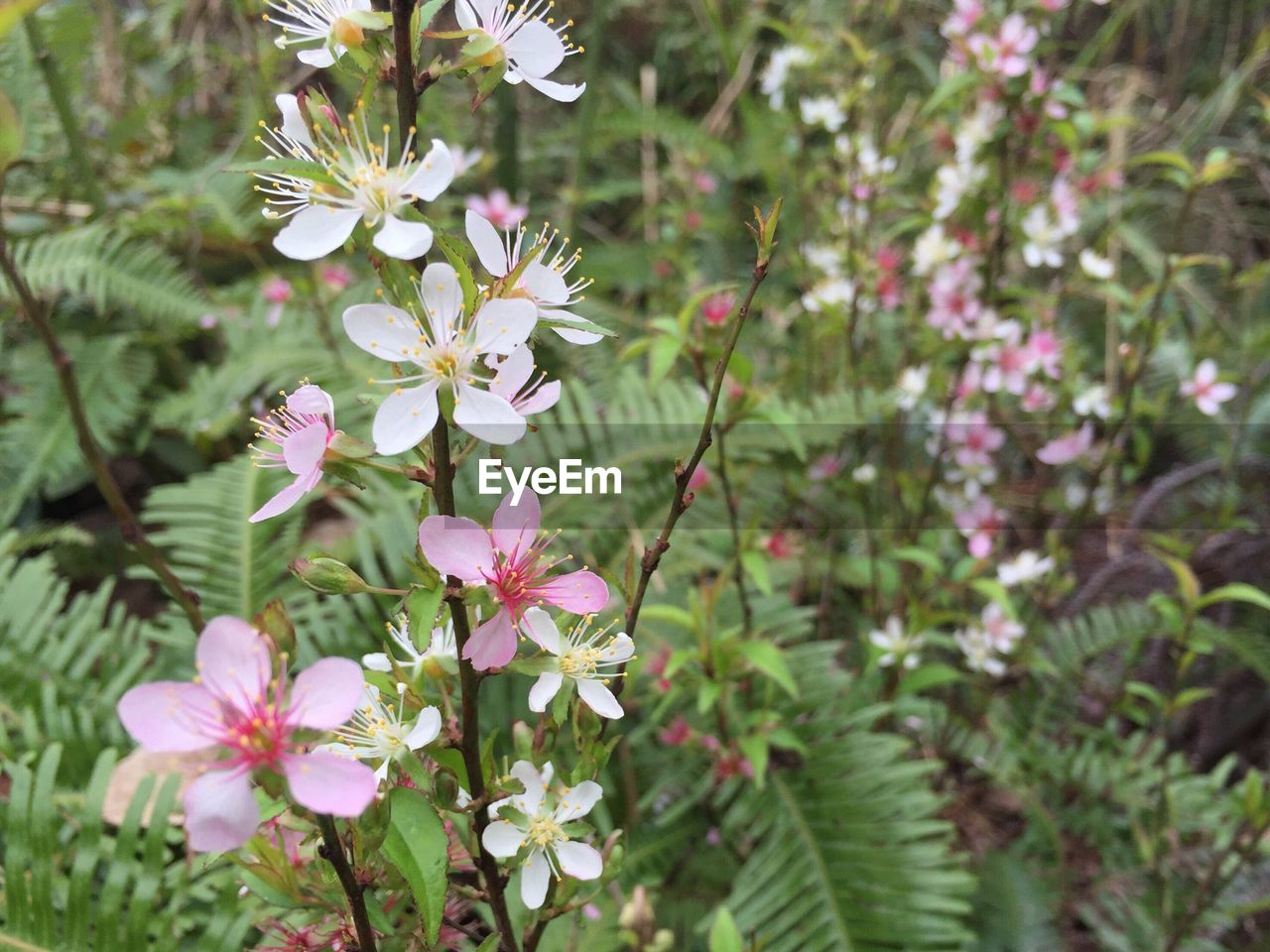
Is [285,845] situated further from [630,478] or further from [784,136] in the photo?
[784,136]

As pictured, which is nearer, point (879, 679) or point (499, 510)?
point (499, 510)

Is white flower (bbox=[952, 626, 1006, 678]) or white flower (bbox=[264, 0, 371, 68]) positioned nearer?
white flower (bbox=[264, 0, 371, 68])

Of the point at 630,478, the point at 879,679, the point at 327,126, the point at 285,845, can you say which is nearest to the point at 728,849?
the point at 879,679

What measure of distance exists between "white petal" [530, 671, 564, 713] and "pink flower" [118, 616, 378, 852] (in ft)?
0.41

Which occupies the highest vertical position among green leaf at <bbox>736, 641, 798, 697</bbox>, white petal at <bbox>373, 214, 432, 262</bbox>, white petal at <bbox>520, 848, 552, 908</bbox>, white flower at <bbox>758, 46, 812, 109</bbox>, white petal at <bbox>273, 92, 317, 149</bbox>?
white flower at <bbox>758, 46, 812, 109</bbox>

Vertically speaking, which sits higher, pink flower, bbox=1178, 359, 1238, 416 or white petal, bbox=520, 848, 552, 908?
pink flower, bbox=1178, 359, 1238, 416

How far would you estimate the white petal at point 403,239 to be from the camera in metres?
0.41

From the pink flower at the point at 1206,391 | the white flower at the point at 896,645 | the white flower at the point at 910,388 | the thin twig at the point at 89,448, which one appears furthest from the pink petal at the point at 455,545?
the pink flower at the point at 1206,391

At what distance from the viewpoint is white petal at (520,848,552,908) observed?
0.51 metres

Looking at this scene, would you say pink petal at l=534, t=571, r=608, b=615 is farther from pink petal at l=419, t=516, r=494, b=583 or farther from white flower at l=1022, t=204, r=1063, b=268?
white flower at l=1022, t=204, r=1063, b=268

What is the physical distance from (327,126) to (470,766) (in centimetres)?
37

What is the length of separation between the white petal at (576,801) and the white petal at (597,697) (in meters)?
0.05

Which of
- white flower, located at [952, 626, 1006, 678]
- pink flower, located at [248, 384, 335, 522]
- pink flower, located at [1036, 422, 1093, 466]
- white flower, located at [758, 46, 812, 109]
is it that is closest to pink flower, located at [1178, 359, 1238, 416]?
pink flower, located at [1036, 422, 1093, 466]

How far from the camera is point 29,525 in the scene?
1.65 meters
